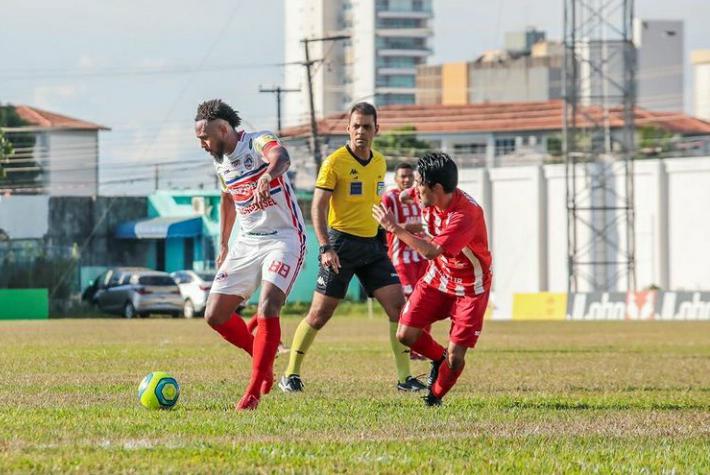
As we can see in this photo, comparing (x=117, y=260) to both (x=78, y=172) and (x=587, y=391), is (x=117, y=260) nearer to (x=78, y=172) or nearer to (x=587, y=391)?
(x=78, y=172)

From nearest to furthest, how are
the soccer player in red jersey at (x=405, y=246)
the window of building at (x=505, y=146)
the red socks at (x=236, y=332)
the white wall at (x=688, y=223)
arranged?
the red socks at (x=236, y=332), the soccer player in red jersey at (x=405, y=246), the white wall at (x=688, y=223), the window of building at (x=505, y=146)

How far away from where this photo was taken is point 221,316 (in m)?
11.7

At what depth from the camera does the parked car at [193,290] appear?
2068 inches

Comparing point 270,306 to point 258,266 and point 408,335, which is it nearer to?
point 258,266

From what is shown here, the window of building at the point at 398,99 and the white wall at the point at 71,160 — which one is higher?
the window of building at the point at 398,99

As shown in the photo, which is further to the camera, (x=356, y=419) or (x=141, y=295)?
(x=141, y=295)

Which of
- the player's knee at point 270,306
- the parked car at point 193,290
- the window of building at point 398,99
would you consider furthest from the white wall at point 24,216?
the window of building at point 398,99

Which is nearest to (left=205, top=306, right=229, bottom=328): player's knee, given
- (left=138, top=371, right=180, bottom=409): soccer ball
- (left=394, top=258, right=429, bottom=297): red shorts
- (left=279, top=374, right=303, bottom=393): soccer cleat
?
(left=138, top=371, right=180, bottom=409): soccer ball

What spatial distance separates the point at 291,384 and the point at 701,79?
146873mm

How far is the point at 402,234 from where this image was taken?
10.7 meters

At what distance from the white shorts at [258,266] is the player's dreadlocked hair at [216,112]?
88 centimetres

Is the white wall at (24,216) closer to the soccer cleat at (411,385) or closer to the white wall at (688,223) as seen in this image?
the white wall at (688,223)

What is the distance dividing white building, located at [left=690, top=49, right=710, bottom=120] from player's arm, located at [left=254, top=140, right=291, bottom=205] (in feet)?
457

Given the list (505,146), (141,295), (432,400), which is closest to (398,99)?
(505,146)
